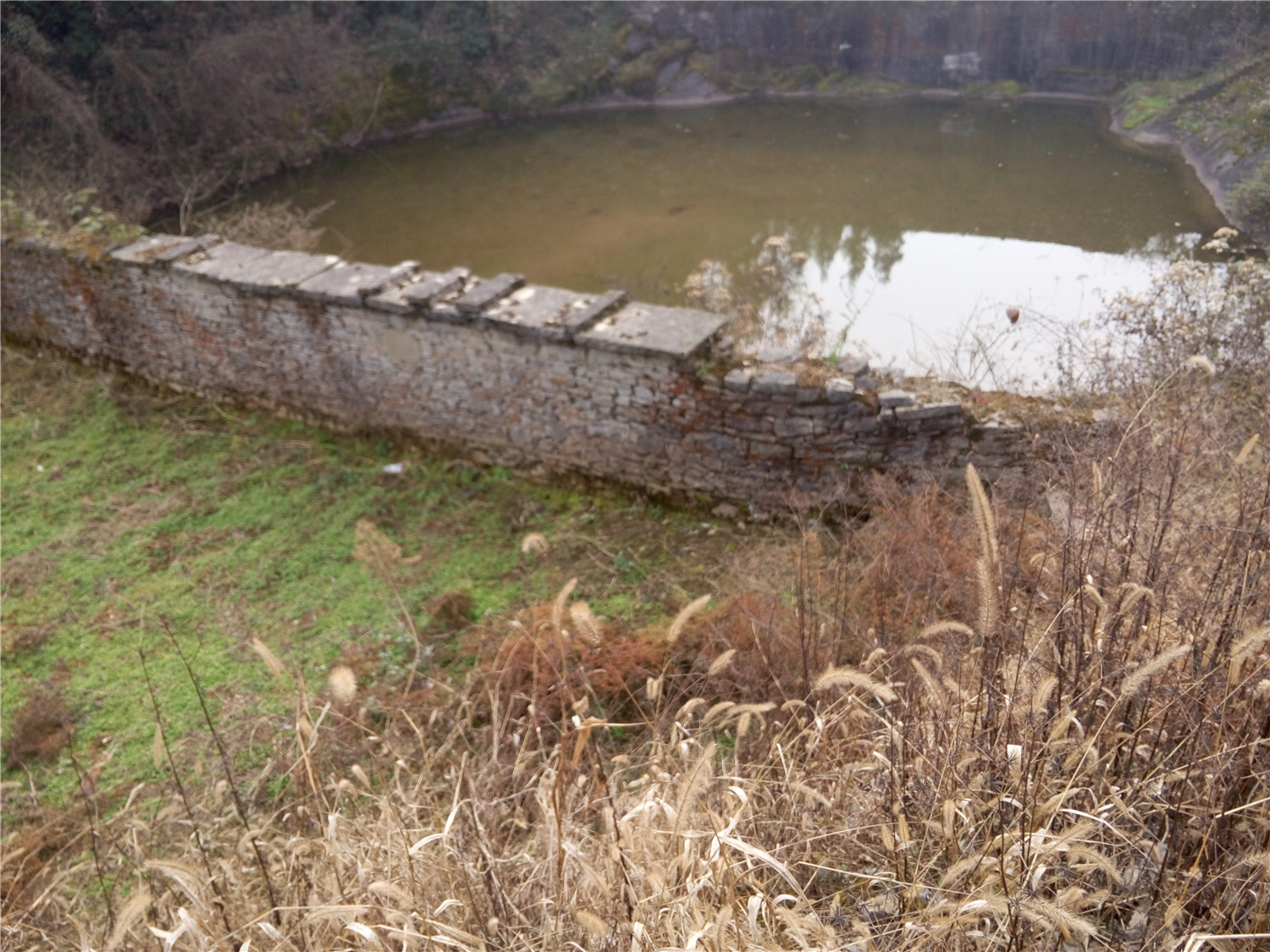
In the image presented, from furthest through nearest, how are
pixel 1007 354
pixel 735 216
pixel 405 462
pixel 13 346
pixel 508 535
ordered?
pixel 735 216 → pixel 13 346 → pixel 1007 354 → pixel 405 462 → pixel 508 535

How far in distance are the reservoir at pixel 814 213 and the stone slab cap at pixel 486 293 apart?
158 centimetres

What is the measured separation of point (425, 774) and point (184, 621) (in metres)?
3.09

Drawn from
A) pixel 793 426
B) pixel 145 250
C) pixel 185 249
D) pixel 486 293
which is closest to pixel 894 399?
pixel 793 426

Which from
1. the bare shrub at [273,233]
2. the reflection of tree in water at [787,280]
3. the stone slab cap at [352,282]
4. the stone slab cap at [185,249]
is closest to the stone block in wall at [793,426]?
the reflection of tree in water at [787,280]

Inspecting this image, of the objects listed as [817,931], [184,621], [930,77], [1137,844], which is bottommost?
[184,621]

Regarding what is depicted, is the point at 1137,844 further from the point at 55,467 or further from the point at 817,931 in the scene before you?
the point at 55,467

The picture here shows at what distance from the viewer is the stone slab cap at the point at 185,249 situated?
6.49 metres

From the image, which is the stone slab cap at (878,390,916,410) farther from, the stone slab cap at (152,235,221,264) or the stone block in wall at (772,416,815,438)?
the stone slab cap at (152,235,221,264)

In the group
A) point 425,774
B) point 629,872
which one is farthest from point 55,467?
point 629,872

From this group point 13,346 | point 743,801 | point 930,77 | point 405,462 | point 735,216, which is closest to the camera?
point 743,801

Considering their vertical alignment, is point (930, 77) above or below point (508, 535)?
above

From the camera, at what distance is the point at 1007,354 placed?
6820 mm

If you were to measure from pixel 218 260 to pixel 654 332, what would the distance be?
3.53m

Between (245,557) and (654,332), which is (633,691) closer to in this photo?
(654,332)
